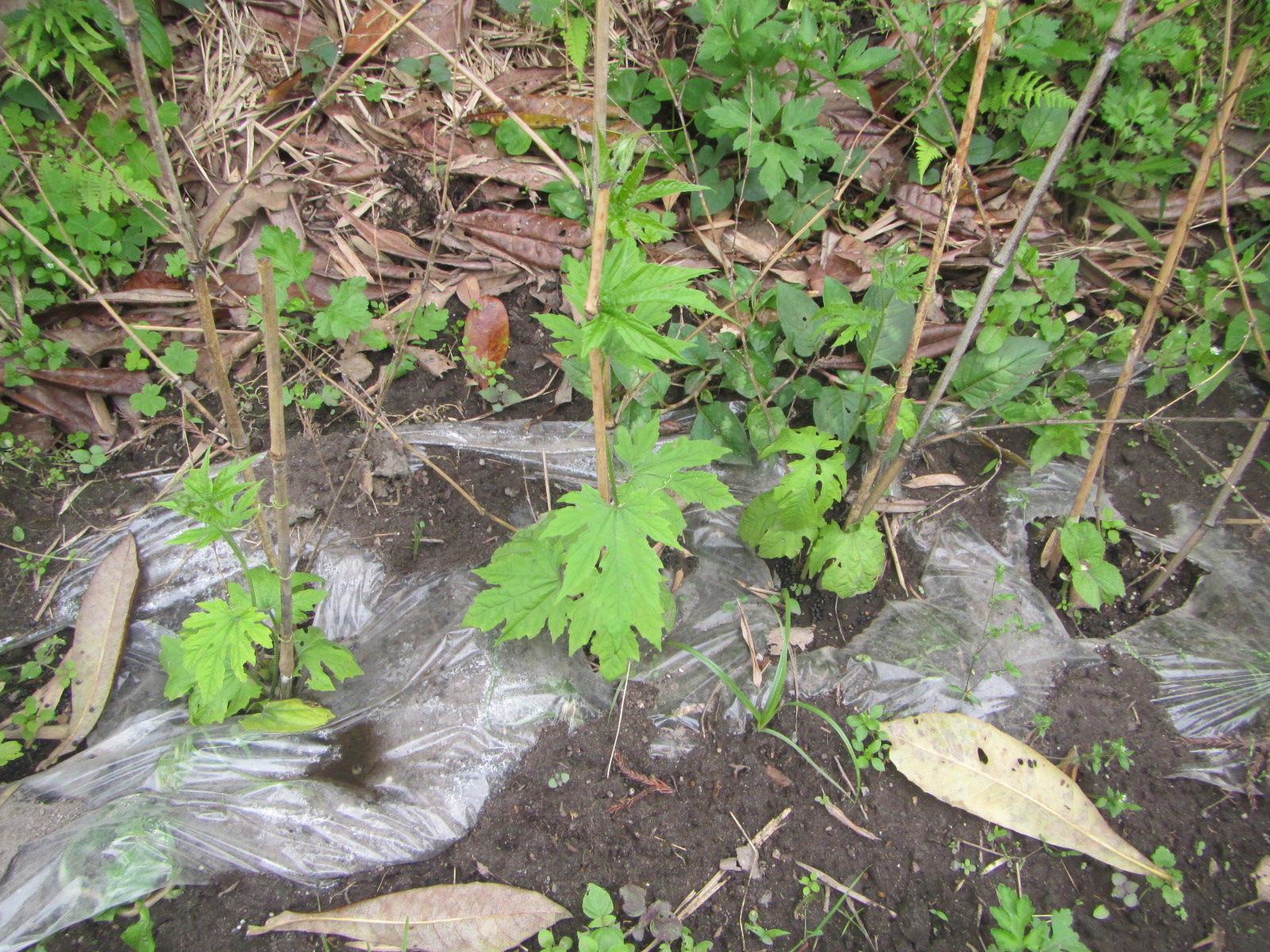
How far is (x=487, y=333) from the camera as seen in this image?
278 centimetres

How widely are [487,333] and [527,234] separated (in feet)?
1.51

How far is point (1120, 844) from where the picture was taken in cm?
187

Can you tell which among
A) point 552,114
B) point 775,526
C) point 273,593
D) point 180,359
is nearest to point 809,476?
point 775,526

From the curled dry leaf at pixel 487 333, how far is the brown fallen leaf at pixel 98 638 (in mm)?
1329

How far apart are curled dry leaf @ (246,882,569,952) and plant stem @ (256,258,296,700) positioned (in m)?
0.59

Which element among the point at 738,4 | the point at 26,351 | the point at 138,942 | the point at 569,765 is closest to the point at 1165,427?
the point at 738,4

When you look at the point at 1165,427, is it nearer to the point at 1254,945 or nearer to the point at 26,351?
the point at 1254,945

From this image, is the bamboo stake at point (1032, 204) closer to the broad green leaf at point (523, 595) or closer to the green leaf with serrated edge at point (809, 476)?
the green leaf with serrated edge at point (809, 476)

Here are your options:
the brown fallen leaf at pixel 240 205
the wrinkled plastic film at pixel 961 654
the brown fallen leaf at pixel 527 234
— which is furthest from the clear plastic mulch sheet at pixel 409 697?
the brown fallen leaf at pixel 240 205

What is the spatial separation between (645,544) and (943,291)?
1973mm

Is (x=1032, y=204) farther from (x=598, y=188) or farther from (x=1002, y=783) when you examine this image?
(x=1002, y=783)

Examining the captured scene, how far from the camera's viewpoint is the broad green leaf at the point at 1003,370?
2330 mm

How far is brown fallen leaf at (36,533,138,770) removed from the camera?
82.1 inches

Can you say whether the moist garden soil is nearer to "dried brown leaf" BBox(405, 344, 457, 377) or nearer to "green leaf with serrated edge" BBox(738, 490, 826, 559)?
"green leaf with serrated edge" BBox(738, 490, 826, 559)
